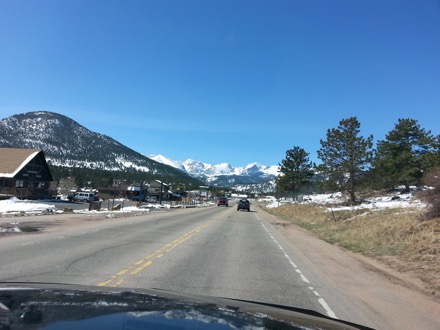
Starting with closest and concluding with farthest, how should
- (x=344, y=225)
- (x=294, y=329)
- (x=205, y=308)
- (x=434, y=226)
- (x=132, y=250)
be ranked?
1. (x=294, y=329)
2. (x=205, y=308)
3. (x=132, y=250)
4. (x=434, y=226)
5. (x=344, y=225)

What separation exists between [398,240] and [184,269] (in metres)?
11.0

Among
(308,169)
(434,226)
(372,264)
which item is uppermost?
(308,169)

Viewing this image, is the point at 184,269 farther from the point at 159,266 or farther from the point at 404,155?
the point at 404,155

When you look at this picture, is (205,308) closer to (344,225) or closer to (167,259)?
(167,259)

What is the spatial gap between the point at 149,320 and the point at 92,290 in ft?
5.29

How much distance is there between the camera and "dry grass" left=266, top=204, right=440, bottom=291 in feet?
43.0

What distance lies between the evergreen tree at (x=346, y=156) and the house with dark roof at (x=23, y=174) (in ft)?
128

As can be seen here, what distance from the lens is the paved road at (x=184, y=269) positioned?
8164mm

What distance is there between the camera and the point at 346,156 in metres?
44.5

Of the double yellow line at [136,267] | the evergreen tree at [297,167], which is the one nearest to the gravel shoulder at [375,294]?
the double yellow line at [136,267]

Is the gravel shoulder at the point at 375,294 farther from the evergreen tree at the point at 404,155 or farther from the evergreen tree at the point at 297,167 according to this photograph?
the evergreen tree at the point at 297,167

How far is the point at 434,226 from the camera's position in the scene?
54.9ft

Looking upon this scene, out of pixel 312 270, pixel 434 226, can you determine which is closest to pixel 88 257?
pixel 312 270

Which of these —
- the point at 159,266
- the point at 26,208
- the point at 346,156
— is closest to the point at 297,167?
the point at 346,156
